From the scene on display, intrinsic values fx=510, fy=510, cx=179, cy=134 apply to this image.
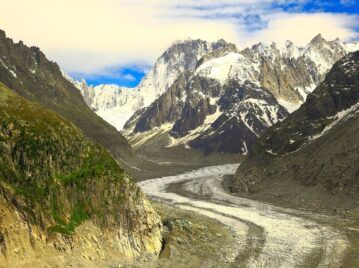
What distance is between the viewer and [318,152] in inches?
5266

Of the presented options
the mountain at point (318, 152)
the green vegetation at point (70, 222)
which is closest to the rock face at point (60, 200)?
the green vegetation at point (70, 222)

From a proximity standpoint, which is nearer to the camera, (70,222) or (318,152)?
(70,222)

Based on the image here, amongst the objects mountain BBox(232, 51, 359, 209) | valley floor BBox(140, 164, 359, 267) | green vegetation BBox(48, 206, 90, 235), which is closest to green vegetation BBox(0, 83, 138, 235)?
green vegetation BBox(48, 206, 90, 235)

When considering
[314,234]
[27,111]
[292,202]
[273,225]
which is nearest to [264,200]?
[292,202]

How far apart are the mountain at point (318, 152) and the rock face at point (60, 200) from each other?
188 ft

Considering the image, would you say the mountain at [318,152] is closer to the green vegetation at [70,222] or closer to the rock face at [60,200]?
the rock face at [60,200]

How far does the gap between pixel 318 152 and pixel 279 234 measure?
61.6 metres

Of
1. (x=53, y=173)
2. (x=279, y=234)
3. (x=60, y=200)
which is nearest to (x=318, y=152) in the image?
(x=279, y=234)

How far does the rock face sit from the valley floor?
10.7 m

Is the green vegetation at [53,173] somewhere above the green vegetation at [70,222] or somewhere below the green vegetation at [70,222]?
above

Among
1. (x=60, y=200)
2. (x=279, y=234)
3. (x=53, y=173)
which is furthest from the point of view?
(x=279, y=234)

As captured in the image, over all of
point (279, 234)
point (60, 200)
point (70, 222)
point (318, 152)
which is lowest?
point (279, 234)

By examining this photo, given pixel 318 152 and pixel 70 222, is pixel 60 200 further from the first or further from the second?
pixel 318 152

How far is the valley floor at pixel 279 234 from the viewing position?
60.9m
